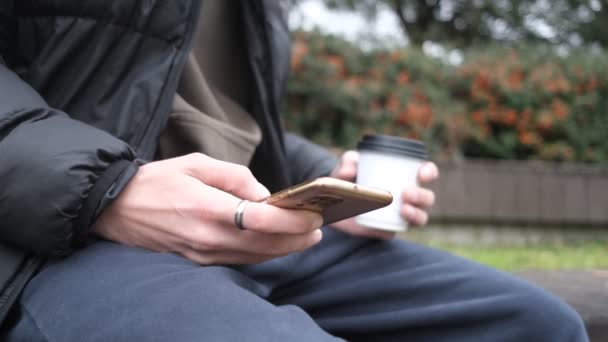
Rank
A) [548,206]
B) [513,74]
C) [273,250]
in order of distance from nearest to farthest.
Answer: [273,250] → [548,206] → [513,74]

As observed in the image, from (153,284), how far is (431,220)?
4.31m

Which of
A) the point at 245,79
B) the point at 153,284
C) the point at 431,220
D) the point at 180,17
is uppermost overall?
the point at 180,17

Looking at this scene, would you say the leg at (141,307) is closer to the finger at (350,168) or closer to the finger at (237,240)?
the finger at (237,240)

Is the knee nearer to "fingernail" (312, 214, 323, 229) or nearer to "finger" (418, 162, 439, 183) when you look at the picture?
"finger" (418, 162, 439, 183)

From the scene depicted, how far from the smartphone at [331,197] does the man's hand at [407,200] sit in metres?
0.40

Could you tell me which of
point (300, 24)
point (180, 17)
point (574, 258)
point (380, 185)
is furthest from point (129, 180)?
point (300, 24)

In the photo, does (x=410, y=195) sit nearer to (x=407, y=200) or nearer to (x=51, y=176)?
(x=407, y=200)

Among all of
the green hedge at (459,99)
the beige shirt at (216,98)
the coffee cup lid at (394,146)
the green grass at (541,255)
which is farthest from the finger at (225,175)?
the green hedge at (459,99)

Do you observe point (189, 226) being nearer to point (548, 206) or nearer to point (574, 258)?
point (574, 258)

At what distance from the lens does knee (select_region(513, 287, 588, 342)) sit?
1057mm

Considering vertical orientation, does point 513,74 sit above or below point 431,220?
Result: above

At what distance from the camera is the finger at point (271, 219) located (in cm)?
72

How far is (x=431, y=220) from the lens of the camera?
485cm

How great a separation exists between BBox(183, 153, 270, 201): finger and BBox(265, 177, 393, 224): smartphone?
1.8 inches
